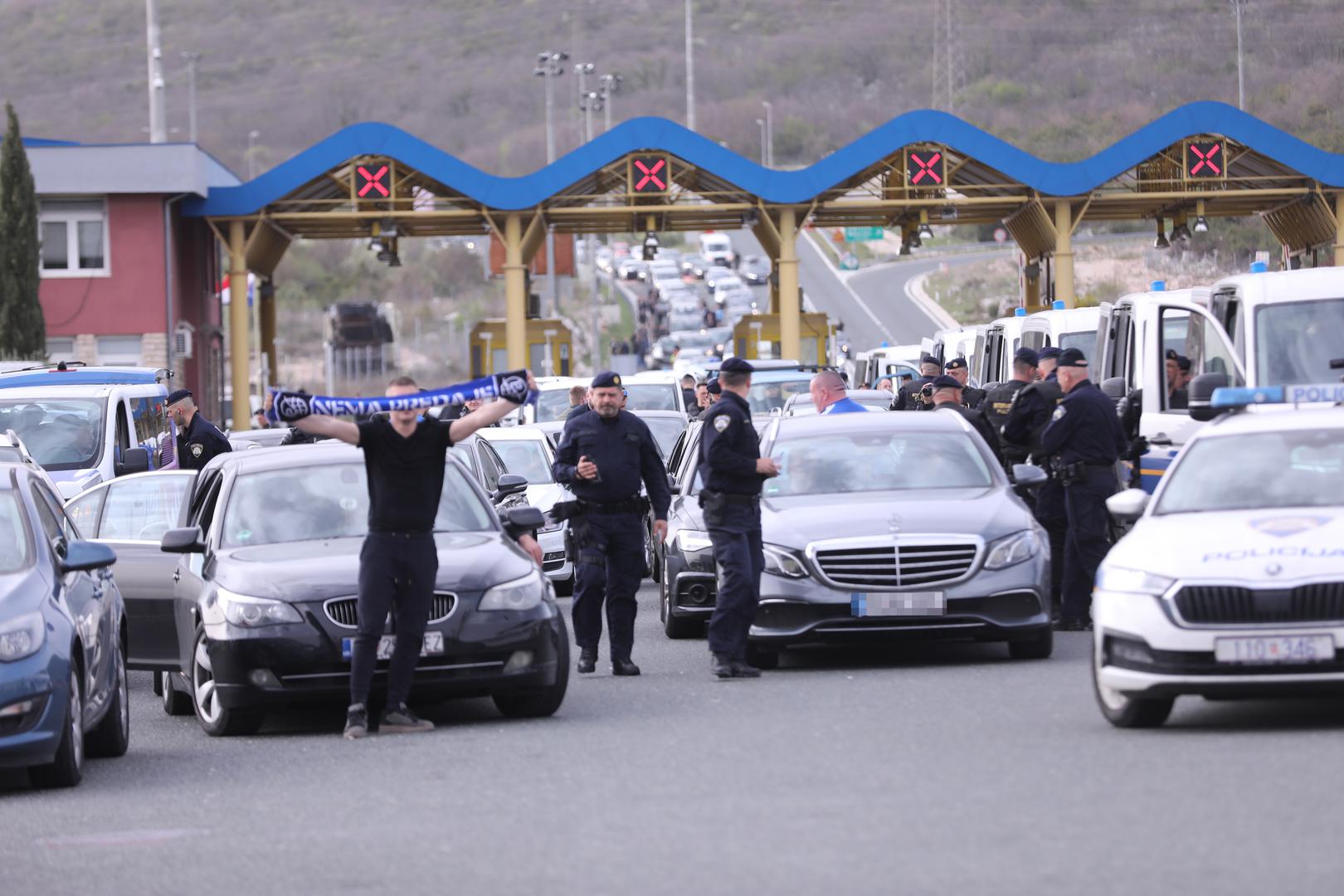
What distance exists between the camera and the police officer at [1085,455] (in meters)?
15.3

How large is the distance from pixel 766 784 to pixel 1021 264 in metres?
46.1

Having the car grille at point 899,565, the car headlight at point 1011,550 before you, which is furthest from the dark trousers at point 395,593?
the car headlight at point 1011,550

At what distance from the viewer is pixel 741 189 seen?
46.4 metres

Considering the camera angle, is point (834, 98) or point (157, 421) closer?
point (157, 421)

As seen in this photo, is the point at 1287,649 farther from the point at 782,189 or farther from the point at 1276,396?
the point at 782,189

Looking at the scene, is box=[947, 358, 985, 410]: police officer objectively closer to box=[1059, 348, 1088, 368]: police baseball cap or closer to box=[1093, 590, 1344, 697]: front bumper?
box=[1059, 348, 1088, 368]: police baseball cap

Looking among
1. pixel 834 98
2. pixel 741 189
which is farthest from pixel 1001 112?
pixel 741 189

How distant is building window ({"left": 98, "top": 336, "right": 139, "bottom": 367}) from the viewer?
4866 cm

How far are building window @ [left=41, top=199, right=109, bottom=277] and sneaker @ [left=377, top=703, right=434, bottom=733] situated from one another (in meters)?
39.1

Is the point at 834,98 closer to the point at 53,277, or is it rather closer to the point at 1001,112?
the point at 1001,112

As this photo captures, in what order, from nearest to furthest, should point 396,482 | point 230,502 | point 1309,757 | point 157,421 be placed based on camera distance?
point 1309,757 → point 396,482 → point 230,502 → point 157,421

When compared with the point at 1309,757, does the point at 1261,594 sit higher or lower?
higher

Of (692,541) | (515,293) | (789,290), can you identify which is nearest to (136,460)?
(692,541)

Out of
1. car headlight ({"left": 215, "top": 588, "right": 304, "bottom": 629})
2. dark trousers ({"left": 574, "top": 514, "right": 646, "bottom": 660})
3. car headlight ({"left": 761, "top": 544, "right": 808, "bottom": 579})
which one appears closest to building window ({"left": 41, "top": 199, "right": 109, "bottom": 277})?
dark trousers ({"left": 574, "top": 514, "right": 646, "bottom": 660})
